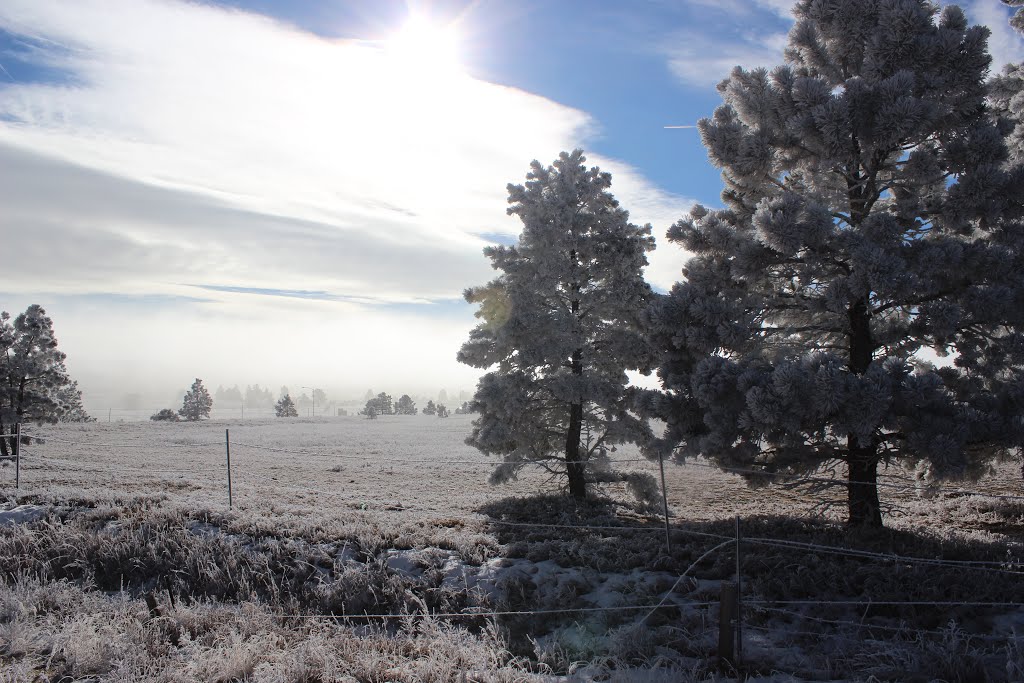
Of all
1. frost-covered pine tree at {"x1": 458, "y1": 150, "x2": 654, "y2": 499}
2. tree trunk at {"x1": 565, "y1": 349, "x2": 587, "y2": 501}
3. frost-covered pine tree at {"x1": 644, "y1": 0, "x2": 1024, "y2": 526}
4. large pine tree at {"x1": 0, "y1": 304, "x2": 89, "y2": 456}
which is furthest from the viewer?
large pine tree at {"x1": 0, "y1": 304, "x2": 89, "y2": 456}

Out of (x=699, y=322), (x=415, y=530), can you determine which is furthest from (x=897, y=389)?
(x=415, y=530)

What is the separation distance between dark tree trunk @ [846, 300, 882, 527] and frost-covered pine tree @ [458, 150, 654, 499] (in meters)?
4.90

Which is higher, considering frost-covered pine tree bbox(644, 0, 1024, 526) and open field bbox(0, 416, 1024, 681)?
frost-covered pine tree bbox(644, 0, 1024, 526)

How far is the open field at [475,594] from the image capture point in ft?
18.2

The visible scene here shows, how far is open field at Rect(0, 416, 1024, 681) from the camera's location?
5.54 metres

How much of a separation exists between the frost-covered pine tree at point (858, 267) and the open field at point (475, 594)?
5.06 feet

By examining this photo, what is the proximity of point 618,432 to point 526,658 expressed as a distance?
1038 centimetres

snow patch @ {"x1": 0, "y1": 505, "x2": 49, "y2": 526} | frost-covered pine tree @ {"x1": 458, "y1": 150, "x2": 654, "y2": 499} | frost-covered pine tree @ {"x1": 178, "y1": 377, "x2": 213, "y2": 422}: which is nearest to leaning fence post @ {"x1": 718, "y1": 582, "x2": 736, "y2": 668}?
frost-covered pine tree @ {"x1": 458, "y1": 150, "x2": 654, "y2": 499}

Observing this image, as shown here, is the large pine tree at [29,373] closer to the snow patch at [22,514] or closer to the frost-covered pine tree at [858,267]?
the snow patch at [22,514]

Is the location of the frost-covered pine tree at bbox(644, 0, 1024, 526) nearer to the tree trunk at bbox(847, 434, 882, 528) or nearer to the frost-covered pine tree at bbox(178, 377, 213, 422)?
the tree trunk at bbox(847, 434, 882, 528)

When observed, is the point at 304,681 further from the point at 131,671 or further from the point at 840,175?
the point at 840,175

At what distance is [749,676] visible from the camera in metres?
5.48

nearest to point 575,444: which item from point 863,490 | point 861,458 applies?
point 863,490

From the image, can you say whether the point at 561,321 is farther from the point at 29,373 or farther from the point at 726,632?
the point at 29,373
